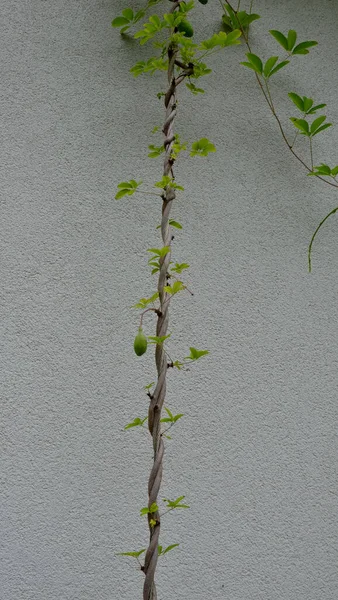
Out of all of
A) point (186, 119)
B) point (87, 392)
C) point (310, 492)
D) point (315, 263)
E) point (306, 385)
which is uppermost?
point (186, 119)

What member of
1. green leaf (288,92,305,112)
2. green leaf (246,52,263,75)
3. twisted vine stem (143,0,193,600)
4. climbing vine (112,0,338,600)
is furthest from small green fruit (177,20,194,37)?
twisted vine stem (143,0,193,600)

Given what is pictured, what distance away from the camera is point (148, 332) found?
137 cm

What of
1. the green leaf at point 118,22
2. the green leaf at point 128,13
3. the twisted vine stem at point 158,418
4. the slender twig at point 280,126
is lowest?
the twisted vine stem at point 158,418

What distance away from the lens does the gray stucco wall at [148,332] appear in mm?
1257

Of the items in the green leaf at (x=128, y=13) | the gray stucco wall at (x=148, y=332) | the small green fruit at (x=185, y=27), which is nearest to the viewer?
the gray stucco wall at (x=148, y=332)

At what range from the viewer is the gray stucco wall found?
1257 mm

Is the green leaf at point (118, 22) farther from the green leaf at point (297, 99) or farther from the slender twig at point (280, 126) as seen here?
the green leaf at point (297, 99)

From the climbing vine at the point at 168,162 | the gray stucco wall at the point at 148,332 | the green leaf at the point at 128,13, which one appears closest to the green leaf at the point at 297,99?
the climbing vine at the point at 168,162

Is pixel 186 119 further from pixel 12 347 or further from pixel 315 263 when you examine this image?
pixel 12 347

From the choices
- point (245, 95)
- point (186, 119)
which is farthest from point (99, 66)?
point (245, 95)

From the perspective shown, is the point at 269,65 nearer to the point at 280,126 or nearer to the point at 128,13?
the point at 280,126

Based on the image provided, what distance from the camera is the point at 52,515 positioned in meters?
1.23

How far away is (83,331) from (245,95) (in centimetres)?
68

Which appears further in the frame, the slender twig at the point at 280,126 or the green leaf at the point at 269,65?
the slender twig at the point at 280,126
